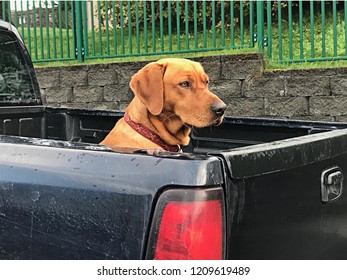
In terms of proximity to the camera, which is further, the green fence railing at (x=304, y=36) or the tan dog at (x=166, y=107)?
the green fence railing at (x=304, y=36)

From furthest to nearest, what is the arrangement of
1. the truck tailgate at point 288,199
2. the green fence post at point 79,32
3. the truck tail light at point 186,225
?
the green fence post at point 79,32
the truck tailgate at point 288,199
the truck tail light at point 186,225

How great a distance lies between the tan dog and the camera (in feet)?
10.7

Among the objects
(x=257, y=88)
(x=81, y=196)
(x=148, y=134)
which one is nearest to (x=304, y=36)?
(x=257, y=88)

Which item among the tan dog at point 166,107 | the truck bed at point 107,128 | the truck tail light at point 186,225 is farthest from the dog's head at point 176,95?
the truck tail light at point 186,225

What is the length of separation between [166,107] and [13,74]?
50.3 inches

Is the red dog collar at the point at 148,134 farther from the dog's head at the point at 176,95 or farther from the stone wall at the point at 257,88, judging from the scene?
the stone wall at the point at 257,88

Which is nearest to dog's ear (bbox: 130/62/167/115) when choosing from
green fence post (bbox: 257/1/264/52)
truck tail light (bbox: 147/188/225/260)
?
truck tail light (bbox: 147/188/225/260)

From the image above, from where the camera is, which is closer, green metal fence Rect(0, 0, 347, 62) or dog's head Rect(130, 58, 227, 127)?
dog's head Rect(130, 58, 227, 127)

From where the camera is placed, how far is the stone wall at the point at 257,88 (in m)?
6.55

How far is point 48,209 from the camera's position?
196 cm

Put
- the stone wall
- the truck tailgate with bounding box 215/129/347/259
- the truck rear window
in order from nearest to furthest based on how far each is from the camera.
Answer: the truck tailgate with bounding box 215/129/347/259 → the truck rear window → the stone wall

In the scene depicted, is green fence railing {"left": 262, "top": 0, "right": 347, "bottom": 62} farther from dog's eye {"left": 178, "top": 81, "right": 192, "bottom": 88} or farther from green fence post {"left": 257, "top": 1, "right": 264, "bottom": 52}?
dog's eye {"left": 178, "top": 81, "right": 192, "bottom": 88}

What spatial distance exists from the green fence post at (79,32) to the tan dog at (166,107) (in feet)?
17.7

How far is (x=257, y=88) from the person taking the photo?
6.92 metres
